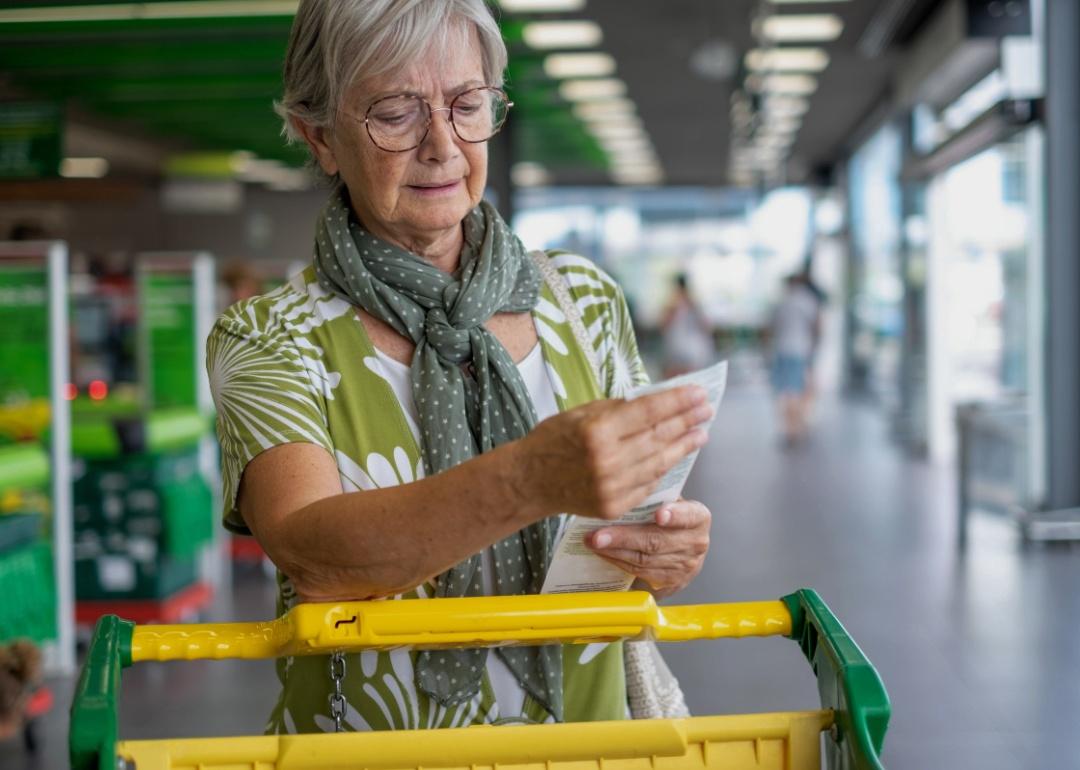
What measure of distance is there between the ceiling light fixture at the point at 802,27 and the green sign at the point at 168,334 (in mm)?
7135

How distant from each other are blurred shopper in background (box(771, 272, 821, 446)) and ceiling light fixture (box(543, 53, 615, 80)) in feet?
11.3

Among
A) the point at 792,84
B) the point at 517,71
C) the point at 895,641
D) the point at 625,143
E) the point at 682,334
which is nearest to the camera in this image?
the point at 895,641

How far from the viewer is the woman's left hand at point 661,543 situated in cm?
145

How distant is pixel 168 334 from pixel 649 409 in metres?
7.02

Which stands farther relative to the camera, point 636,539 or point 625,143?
point 625,143

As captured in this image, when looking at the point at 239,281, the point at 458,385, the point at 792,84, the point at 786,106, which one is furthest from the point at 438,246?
the point at 786,106

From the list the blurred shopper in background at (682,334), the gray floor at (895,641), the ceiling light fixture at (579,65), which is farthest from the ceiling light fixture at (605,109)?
the gray floor at (895,641)

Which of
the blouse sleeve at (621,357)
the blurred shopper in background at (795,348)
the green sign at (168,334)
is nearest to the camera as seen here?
the blouse sleeve at (621,357)

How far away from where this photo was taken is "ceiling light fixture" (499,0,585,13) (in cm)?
1216

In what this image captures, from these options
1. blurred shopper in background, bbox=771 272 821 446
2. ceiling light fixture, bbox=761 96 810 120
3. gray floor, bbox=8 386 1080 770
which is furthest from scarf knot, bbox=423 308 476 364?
ceiling light fixture, bbox=761 96 810 120

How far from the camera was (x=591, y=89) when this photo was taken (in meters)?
17.6

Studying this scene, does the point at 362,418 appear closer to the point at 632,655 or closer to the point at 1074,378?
the point at 632,655

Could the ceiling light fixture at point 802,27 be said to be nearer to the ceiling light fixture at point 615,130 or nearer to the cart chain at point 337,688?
the ceiling light fixture at point 615,130

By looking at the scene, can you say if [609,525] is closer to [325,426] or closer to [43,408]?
[325,426]
